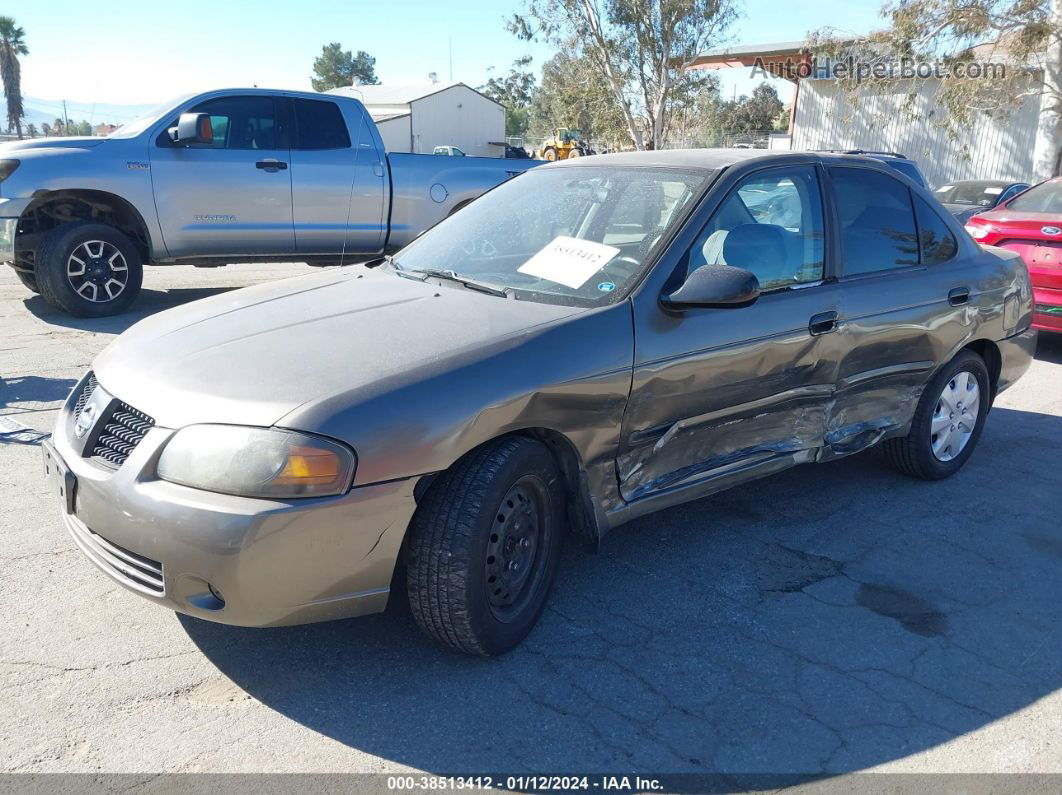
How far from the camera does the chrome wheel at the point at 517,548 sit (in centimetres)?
299

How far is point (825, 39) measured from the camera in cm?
2241

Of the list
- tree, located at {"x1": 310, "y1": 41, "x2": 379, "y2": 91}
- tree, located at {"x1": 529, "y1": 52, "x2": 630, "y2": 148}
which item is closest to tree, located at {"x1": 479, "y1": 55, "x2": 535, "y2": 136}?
tree, located at {"x1": 310, "y1": 41, "x2": 379, "y2": 91}

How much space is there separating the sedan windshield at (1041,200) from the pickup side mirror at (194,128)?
7.27m

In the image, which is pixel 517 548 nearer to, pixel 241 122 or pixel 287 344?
pixel 287 344

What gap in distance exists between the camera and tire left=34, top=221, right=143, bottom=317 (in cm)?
759

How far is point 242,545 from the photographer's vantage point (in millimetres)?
2512

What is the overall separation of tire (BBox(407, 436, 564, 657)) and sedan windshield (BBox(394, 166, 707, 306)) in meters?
0.74

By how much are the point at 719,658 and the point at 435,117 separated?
5318 cm

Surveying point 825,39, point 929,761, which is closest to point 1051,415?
point 929,761

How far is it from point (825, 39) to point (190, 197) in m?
19.0

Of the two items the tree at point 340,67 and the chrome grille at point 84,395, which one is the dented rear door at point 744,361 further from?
the tree at point 340,67

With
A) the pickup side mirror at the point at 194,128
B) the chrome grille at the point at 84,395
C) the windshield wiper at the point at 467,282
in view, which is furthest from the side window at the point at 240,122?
the chrome grille at the point at 84,395

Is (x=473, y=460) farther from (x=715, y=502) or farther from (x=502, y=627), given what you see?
(x=715, y=502)

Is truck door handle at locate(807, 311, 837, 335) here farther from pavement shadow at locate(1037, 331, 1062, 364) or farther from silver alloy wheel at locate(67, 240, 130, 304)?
silver alloy wheel at locate(67, 240, 130, 304)
